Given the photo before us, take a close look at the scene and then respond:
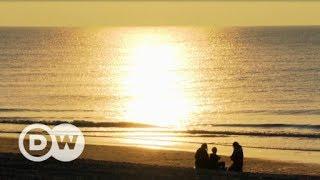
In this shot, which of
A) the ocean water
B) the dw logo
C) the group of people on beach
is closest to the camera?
the group of people on beach

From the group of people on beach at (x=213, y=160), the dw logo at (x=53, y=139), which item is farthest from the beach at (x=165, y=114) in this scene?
the group of people on beach at (x=213, y=160)

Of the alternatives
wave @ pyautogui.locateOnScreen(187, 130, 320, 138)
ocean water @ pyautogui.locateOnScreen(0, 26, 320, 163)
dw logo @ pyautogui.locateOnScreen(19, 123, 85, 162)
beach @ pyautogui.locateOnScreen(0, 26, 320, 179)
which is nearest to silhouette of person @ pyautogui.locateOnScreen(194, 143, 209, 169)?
beach @ pyautogui.locateOnScreen(0, 26, 320, 179)

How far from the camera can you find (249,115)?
55969mm

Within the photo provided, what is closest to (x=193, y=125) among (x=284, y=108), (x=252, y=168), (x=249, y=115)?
(x=249, y=115)

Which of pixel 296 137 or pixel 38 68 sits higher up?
pixel 38 68

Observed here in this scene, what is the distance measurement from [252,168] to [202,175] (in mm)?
11788

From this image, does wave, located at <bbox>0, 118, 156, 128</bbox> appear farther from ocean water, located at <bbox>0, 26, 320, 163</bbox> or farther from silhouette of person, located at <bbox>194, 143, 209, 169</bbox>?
silhouette of person, located at <bbox>194, 143, 209, 169</bbox>

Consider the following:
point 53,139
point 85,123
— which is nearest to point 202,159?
point 53,139

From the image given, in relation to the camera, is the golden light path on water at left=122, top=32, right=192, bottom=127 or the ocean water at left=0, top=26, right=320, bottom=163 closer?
the ocean water at left=0, top=26, right=320, bottom=163

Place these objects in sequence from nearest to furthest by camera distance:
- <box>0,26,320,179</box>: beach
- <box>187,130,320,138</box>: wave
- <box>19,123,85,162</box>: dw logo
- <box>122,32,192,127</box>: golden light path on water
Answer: <box>0,26,320,179</box>: beach
<box>19,123,85,162</box>: dw logo
<box>187,130,320,138</box>: wave
<box>122,32,192,127</box>: golden light path on water

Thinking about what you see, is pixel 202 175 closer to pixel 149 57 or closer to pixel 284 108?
pixel 284 108

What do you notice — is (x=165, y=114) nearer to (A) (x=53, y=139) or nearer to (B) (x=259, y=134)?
(B) (x=259, y=134)

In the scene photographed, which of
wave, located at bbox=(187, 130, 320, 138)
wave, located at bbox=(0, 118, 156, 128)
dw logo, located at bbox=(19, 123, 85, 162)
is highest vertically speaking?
wave, located at bbox=(0, 118, 156, 128)

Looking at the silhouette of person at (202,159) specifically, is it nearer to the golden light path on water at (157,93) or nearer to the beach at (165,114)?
the beach at (165,114)
